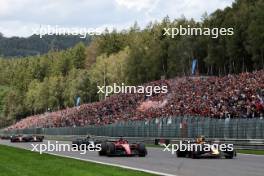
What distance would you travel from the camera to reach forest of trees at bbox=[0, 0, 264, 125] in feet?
227

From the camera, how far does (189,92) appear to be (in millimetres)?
47500

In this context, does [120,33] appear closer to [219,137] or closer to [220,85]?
[220,85]

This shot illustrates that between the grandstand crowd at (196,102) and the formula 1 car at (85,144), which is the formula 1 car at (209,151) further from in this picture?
the formula 1 car at (85,144)

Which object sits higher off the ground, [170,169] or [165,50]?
[165,50]

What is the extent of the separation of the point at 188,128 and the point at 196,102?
12.9ft

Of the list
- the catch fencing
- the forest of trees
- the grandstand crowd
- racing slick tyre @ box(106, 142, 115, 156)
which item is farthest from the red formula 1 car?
the forest of trees

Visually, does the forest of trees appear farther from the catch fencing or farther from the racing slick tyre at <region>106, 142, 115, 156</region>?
the racing slick tyre at <region>106, 142, 115, 156</region>

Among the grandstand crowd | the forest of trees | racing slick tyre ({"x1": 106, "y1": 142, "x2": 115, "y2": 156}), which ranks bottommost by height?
racing slick tyre ({"x1": 106, "y1": 142, "x2": 115, "y2": 156})

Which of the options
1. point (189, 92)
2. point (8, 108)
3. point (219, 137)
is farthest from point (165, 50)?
point (8, 108)

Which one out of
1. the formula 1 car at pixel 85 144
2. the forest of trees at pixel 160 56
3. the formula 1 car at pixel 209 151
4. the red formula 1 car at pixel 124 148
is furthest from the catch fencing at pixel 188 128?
the forest of trees at pixel 160 56

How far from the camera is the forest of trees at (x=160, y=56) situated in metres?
69.3

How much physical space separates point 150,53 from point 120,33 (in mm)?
51682

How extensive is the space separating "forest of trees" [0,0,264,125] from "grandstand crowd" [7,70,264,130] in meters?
12.1

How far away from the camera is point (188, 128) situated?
129ft
